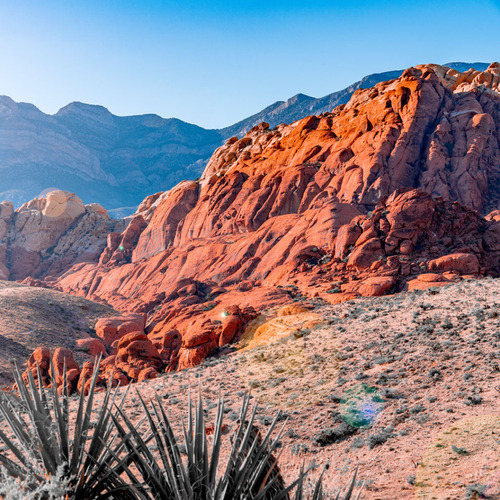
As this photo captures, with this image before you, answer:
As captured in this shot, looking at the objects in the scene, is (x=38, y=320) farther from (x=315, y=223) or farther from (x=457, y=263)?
(x=457, y=263)

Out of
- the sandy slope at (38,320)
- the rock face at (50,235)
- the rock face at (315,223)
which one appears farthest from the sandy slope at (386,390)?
the rock face at (50,235)

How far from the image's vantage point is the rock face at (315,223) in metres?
24.2

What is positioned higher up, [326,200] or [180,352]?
[326,200]

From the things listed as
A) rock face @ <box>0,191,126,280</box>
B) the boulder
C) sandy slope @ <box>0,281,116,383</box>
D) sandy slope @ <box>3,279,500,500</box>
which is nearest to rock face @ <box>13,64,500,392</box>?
the boulder

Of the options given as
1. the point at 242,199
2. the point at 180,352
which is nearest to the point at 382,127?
the point at 242,199

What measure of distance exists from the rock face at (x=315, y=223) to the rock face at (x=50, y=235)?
8.37m

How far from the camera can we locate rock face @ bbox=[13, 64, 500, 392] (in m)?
24.2

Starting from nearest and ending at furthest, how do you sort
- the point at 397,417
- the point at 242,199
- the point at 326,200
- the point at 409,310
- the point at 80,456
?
the point at 80,456
the point at 397,417
the point at 409,310
the point at 326,200
the point at 242,199

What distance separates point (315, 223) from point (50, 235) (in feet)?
179

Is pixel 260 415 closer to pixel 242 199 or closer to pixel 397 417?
pixel 397 417

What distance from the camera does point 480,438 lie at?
23.7ft

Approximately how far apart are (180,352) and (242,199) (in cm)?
2931

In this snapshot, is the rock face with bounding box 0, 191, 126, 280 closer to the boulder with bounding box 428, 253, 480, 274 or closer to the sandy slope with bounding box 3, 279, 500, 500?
the boulder with bounding box 428, 253, 480, 274

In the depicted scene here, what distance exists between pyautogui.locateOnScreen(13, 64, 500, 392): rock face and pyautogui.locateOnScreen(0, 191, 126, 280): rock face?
8371mm
